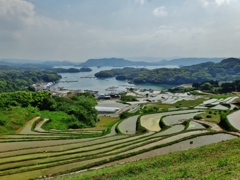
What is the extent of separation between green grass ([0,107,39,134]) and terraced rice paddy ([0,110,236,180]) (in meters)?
4.42

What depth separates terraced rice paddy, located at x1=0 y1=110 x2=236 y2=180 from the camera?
1819cm

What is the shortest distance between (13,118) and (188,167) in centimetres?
2900

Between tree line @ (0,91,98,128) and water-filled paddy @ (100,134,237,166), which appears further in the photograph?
tree line @ (0,91,98,128)

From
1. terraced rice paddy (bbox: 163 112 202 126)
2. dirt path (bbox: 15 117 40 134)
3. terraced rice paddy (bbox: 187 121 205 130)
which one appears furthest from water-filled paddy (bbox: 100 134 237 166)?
dirt path (bbox: 15 117 40 134)

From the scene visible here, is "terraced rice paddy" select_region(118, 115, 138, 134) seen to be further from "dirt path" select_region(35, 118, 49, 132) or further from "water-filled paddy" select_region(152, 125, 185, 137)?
"dirt path" select_region(35, 118, 49, 132)

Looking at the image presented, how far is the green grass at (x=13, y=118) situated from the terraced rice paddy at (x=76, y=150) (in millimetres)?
4420

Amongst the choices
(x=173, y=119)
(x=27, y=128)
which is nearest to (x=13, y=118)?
(x=27, y=128)

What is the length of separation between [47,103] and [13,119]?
13433mm

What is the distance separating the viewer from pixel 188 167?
509 inches

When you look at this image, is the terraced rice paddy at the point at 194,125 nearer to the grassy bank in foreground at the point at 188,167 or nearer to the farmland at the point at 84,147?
the farmland at the point at 84,147

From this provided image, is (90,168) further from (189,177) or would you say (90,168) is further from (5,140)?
(5,140)

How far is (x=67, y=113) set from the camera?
42719 millimetres

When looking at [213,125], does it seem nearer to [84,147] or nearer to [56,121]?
[84,147]

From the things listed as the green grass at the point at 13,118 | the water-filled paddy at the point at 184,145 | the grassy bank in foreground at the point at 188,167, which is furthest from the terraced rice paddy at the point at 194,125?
the green grass at the point at 13,118
